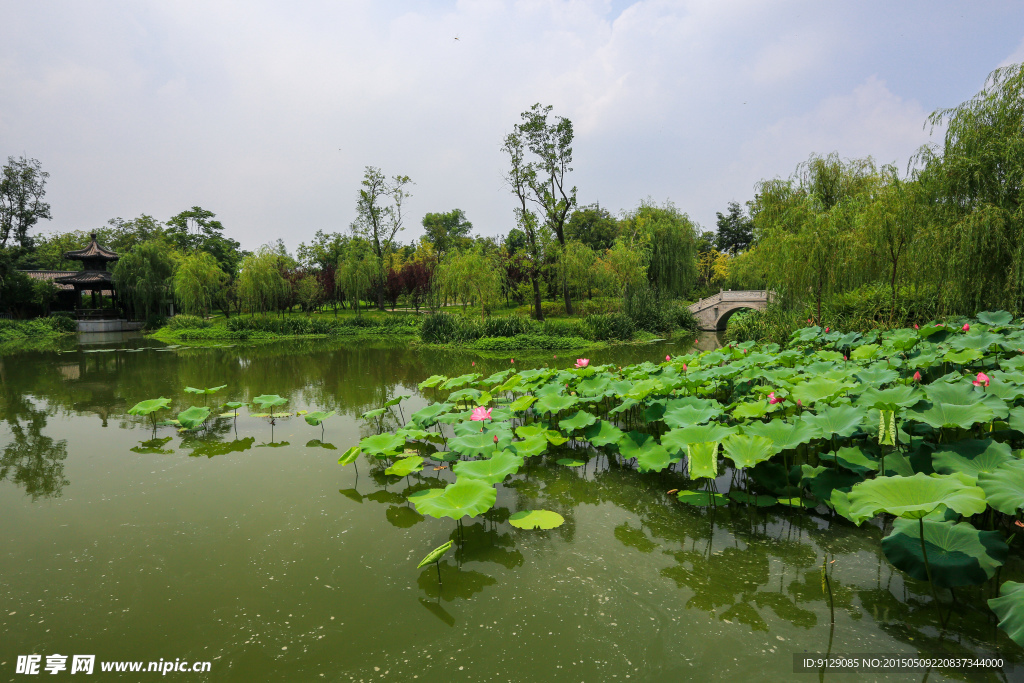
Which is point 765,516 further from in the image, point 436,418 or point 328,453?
point 328,453

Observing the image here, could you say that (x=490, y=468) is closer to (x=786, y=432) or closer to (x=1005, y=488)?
(x=786, y=432)

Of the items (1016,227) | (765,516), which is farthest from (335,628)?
(1016,227)

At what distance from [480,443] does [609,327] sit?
42.6 feet

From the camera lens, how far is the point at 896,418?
2828 millimetres

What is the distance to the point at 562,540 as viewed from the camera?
286 cm

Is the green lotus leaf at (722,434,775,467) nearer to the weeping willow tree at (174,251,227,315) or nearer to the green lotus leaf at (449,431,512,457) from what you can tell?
the green lotus leaf at (449,431,512,457)

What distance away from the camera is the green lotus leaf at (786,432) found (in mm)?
2697

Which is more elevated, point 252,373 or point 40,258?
point 40,258

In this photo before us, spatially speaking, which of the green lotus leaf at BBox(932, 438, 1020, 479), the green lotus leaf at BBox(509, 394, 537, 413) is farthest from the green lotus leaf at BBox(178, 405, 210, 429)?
the green lotus leaf at BBox(932, 438, 1020, 479)

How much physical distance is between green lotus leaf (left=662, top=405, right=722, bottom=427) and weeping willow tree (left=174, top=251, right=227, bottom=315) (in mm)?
23604

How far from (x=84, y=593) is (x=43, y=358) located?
14507 millimetres

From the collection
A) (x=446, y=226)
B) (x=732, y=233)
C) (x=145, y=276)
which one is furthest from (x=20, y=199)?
(x=732, y=233)

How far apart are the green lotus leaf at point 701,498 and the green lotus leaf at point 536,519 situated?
849mm

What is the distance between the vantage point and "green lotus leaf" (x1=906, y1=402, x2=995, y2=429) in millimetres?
2410
